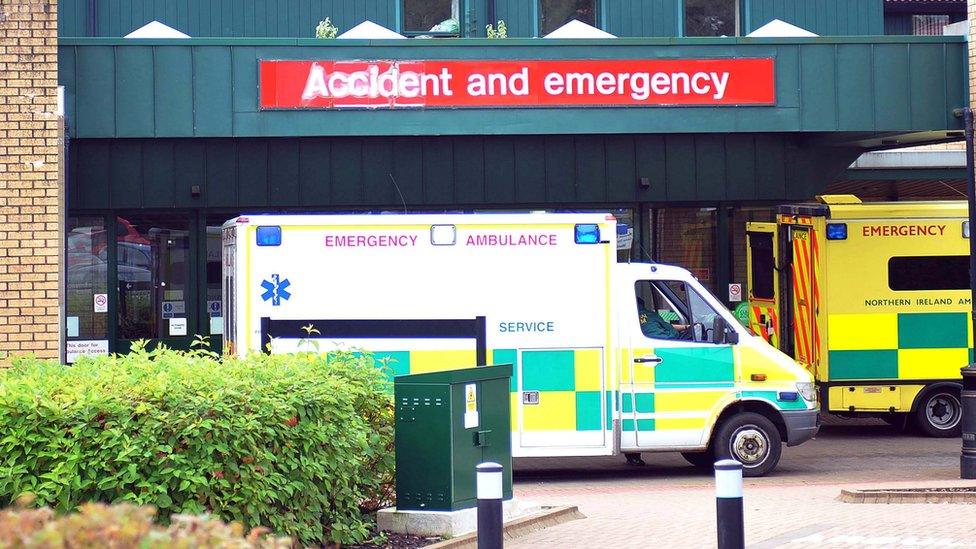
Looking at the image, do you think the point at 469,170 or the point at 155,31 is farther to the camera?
the point at 469,170

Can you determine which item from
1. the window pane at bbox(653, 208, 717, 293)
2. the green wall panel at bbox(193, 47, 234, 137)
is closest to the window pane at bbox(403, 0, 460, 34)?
the window pane at bbox(653, 208, 717, 293)

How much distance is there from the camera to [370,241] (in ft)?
40.5

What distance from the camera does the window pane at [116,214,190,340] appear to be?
17.6m

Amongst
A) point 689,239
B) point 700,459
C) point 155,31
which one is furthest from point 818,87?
point 155,31

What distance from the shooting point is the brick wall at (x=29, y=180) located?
12234 millimetres

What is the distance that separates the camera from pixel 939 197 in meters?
20.9

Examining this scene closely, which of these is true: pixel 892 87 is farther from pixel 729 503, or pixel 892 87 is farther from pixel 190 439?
pixel 190 439

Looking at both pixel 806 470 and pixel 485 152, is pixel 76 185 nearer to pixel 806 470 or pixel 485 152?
pixel 485 152

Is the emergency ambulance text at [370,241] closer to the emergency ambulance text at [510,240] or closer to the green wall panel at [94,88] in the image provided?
the emergency ambulance text at [510,240]

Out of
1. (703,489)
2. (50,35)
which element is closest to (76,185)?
(50,35)

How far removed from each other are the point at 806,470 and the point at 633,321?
2729 mm

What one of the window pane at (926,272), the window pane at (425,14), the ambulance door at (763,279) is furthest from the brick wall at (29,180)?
the window pane at (926,272)

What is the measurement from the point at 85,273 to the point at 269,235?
6198 millimetres

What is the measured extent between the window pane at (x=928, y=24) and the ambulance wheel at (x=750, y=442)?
1213 centimetres
